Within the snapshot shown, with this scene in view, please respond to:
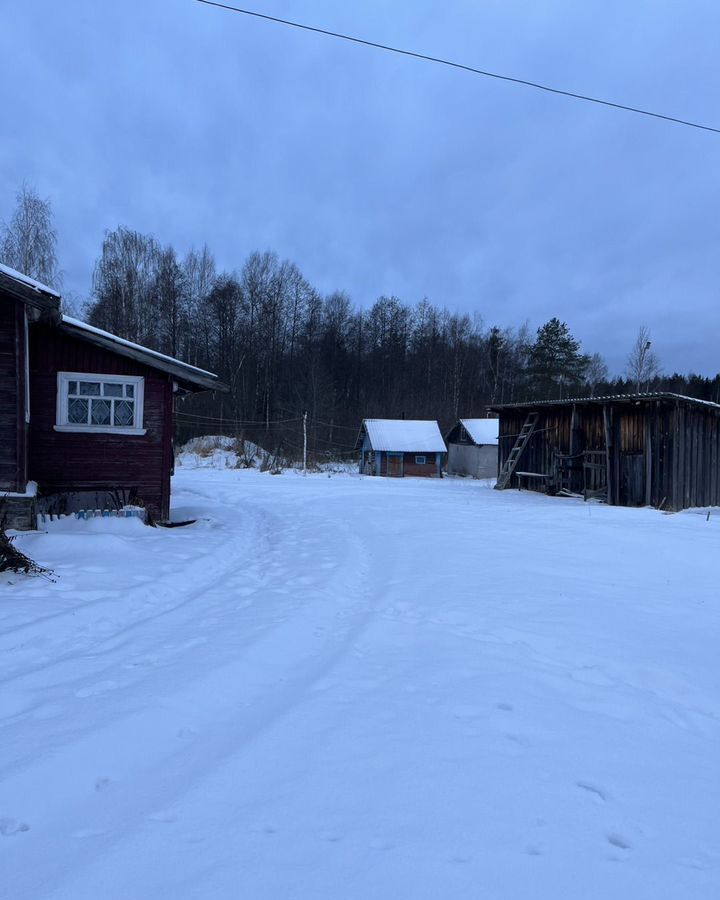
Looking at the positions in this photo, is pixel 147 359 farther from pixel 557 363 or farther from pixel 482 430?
pixel 557 363

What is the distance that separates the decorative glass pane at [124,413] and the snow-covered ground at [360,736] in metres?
4.50

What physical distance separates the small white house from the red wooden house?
1173 inches

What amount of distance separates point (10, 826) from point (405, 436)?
1533 inches

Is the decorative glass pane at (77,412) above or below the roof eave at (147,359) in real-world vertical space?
below

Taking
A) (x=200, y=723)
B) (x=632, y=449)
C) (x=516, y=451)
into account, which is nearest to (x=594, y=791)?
(x=200, y=723)

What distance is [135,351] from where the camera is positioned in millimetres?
10266

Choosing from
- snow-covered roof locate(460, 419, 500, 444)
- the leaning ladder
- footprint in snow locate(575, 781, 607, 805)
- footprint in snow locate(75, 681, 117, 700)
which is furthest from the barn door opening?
footprint in snow locate(575, 781, 607, 805)

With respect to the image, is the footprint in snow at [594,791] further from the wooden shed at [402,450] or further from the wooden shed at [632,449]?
the wooden shed at [402,450]

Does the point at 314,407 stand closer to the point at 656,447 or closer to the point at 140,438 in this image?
the point at 656,447

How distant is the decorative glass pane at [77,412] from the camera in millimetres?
10586

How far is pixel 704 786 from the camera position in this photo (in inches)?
104

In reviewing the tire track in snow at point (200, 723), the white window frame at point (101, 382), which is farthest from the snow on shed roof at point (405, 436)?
the tire track in snow at point (200, 723)

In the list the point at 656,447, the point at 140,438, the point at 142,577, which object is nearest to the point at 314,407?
the point at 656,447

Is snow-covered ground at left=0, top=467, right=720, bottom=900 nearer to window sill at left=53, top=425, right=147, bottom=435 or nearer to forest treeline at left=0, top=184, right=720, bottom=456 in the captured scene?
window sill at left=53, top=425, right=147, bottom=435
